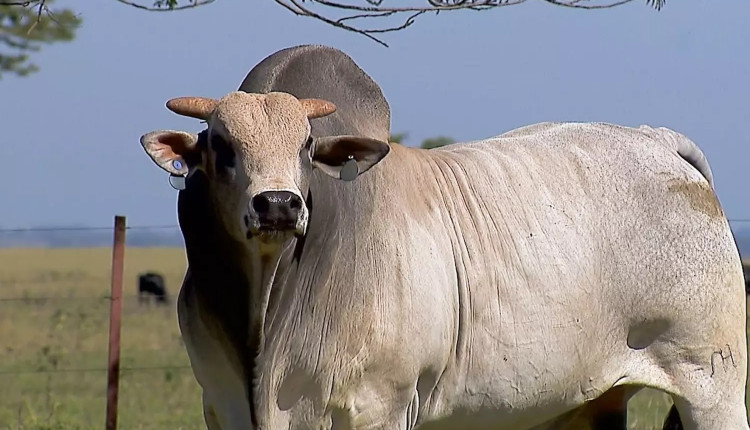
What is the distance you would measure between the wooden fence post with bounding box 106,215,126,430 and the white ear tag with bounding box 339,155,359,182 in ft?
11.5

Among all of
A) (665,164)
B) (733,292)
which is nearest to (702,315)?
(733,292)

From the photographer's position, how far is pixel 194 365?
5.28 m

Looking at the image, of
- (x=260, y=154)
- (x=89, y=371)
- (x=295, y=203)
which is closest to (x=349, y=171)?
(x=260, y=154)

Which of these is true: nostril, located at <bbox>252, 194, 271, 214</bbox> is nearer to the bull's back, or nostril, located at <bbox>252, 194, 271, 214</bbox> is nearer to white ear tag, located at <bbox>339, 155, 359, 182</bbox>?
white ear tag, located at <bbox>339, 155, 359, 182</bbox>

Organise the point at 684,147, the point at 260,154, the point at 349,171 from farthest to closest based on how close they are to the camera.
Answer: the point at 684,147 < the point at 349,171 < the point at 260,154

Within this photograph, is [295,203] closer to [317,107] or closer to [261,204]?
[261,204]

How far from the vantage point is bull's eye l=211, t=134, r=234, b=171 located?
15.7 feet

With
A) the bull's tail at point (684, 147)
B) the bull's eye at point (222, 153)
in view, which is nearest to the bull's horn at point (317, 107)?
the bull's eye at point (222, 153)

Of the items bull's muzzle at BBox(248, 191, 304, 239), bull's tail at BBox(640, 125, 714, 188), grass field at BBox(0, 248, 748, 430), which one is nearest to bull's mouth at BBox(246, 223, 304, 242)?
bull's muzzle at BBox(248, 191, 304, 239)

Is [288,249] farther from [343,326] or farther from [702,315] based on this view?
[702,315]

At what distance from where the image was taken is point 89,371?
1116cm

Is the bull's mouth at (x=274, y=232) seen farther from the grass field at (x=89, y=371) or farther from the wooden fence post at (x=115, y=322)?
the grass field at (x=89, y=371)

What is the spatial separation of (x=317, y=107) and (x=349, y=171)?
0.26 metres

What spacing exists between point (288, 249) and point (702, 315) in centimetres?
214
